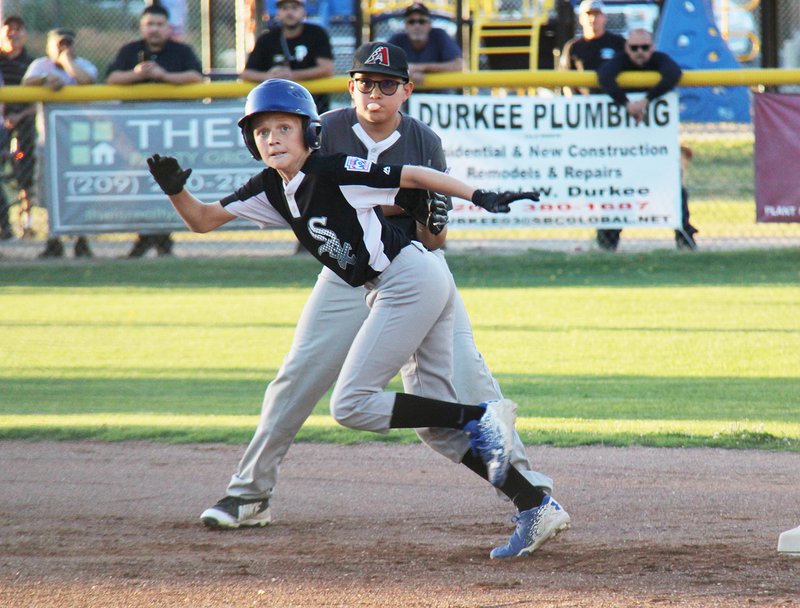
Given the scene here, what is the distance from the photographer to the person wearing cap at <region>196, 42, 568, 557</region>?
14.9 ft

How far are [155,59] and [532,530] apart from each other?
8.90 m

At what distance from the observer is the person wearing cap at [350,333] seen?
14.9ft

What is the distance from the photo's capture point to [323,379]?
4605 millimetres

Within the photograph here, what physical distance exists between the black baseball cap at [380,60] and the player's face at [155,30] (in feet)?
25.2

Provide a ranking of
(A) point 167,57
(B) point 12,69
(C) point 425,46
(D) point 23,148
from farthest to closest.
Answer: (B) point 12,69, (D) point 23,148, (A) point 167,57, (C) point 425,46

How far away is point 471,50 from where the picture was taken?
58.6 feet

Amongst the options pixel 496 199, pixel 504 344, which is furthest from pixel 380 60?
pixel 504 344

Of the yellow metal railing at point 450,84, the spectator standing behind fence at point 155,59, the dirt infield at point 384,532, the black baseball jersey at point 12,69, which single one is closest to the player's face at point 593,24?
the yellow metal railing at point 450,84

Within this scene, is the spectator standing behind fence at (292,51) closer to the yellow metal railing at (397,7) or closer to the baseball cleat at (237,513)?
the yellow metal railing at (397,7)

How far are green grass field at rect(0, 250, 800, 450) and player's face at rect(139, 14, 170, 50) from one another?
2.26 meters

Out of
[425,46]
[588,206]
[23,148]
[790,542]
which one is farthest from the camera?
[23,148]

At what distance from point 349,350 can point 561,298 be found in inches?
256

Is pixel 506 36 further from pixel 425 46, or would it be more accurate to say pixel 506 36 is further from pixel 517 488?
pixel 517 488

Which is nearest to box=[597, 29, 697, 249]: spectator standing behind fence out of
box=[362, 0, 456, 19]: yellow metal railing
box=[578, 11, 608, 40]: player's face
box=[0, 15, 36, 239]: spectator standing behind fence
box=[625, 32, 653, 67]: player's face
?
box=[625, 32, 653, 67]: player's face
